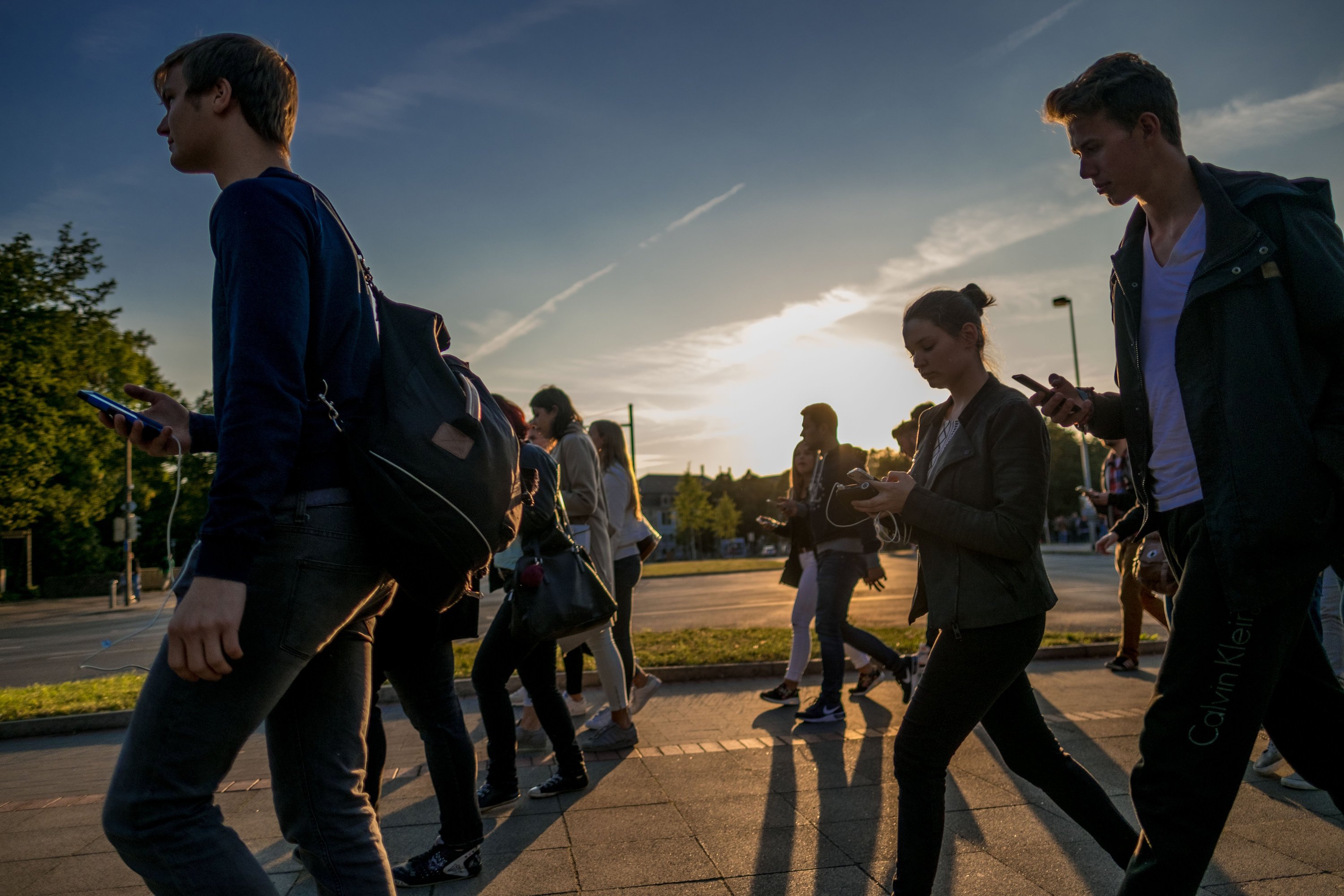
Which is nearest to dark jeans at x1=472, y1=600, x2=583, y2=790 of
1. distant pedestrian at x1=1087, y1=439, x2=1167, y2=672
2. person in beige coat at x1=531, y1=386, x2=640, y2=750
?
person in beige coat at x1=531, y1=386, x2=640, y2=750

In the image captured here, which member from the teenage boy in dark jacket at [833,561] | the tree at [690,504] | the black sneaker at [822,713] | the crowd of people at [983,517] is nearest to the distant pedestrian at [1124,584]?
the teenage boy in dark jacket at [833,561]

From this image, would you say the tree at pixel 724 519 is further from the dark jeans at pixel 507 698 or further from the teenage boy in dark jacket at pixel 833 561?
the dark jeans at pixel 507 698

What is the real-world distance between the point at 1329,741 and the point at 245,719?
2.25 m

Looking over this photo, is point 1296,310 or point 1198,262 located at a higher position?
point 1198,262

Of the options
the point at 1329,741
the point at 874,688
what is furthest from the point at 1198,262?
the point at 874,688

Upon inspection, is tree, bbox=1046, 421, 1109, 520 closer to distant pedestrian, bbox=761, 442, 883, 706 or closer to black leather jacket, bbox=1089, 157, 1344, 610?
distant pedestrian, bbox=761, 442, 883, 706

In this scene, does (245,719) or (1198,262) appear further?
(1198,262)

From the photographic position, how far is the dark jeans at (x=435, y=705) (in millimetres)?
3451

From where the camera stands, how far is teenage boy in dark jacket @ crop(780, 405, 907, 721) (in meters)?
6.27

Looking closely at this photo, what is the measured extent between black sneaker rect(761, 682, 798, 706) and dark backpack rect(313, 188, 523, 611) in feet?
17.3

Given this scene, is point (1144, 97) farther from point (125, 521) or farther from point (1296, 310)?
point (125, 521)

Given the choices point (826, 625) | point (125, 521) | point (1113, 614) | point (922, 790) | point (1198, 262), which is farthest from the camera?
point (125, 521)

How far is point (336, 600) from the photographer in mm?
1844

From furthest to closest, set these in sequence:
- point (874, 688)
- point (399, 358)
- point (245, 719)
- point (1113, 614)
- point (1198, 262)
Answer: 1. point (1113, 614)
2. point (874, 688)
3. point (1198, 262)
4. point (399, 358)
5. point (245, 719)
